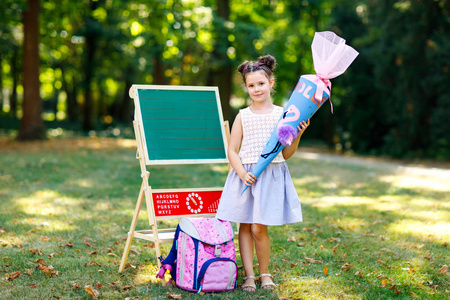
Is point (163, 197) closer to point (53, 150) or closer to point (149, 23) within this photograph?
point (149, 23)

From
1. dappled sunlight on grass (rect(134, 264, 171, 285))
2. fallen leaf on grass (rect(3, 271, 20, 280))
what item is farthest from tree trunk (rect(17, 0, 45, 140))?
dappled sunlight on grass (rect(134, 264, 171, 285))

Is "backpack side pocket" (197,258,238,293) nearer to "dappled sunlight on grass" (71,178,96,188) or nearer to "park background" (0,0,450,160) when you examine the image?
"dappled sunlight on grass" (71,178,96,188)

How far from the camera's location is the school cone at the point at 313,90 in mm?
3631

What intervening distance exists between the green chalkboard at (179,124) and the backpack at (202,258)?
724 millimetres

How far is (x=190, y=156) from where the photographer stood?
4.42m

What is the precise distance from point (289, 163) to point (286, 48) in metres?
12.2

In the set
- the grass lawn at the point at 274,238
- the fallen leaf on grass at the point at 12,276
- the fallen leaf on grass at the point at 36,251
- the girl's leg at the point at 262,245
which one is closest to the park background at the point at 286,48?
the grass lawn at the point at 274,238

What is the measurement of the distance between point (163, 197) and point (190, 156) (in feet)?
1.50

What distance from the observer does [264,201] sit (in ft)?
12.4

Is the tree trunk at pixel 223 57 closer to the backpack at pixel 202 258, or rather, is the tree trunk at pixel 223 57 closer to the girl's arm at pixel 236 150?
the girl's arm at pixel 236 150

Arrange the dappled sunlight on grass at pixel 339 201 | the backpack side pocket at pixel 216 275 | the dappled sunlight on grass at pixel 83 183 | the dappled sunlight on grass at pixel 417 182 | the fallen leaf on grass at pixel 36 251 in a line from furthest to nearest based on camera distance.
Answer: the dappled sunlight on grass at pixel 417 182 → the dappled sunlight on grass at pixel 83 183 → the dappled sunlight on grass at pixel 339 201 → the fallen leaf on grass at pixel 36 251 → the backpack side pocket at pixel 216 275

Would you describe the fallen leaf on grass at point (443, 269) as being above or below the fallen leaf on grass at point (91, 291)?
below

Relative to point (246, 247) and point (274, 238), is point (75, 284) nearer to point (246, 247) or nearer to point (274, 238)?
point (246, 247)

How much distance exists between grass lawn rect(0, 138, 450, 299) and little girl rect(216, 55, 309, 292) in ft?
1.61
